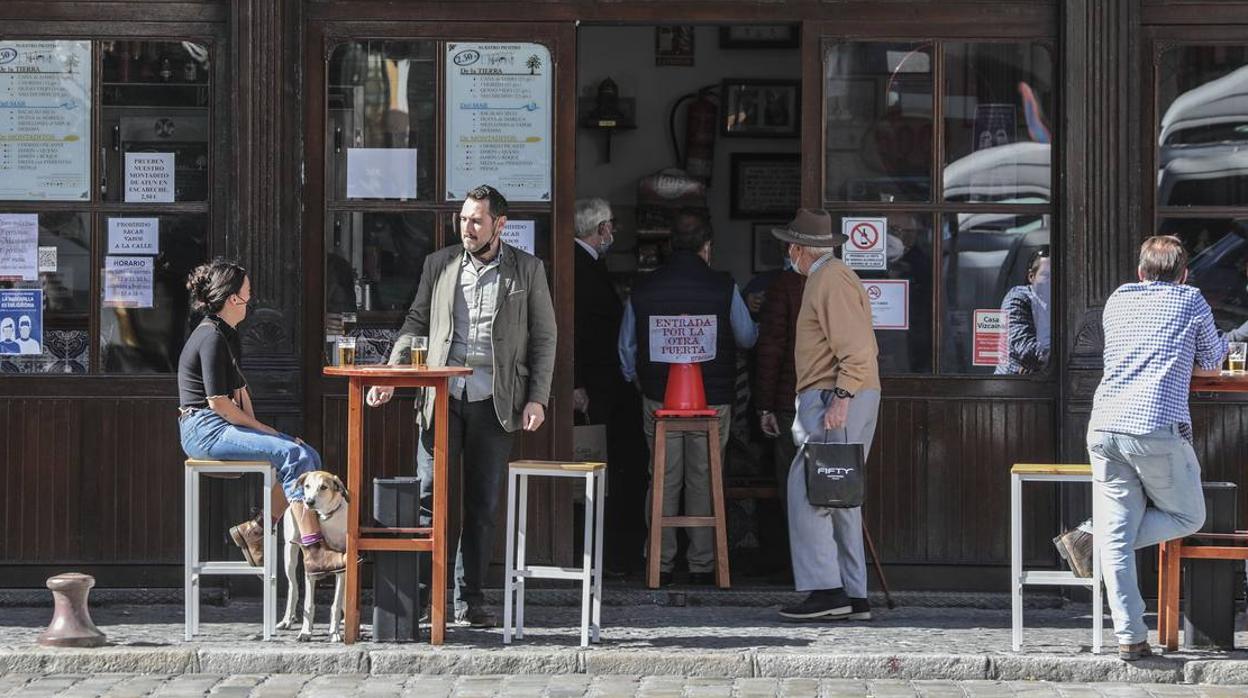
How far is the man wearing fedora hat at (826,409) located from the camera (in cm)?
943

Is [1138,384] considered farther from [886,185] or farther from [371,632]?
[371,632]

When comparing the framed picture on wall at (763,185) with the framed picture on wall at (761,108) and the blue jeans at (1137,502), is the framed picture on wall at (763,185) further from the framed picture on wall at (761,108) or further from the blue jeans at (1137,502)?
the blue jeans at (1137,502)

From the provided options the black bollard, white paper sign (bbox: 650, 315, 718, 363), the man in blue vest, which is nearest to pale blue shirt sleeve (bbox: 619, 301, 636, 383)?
the man in blue vest

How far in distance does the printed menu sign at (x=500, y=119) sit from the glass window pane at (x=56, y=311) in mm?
1825

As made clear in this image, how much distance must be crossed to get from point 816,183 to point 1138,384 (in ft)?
7.60

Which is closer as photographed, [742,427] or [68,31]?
[68,31]

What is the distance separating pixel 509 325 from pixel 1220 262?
3.51m

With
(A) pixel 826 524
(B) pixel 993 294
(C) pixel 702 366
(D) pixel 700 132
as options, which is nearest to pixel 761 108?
(D) pixel 700 132

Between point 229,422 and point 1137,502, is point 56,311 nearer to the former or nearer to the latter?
point 229,422

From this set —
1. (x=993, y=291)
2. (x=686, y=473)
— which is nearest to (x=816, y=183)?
(x=993, y=291)

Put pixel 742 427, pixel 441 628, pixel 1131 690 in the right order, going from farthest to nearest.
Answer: pixel 742 427 → pixel 441 628 → pixel 1131 690

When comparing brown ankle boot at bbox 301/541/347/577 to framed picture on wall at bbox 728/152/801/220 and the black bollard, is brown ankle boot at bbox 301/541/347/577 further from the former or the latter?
framed picture on wall at bbox 728/152/801/220

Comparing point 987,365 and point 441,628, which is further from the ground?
point 987,365

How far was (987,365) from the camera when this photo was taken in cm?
1012
